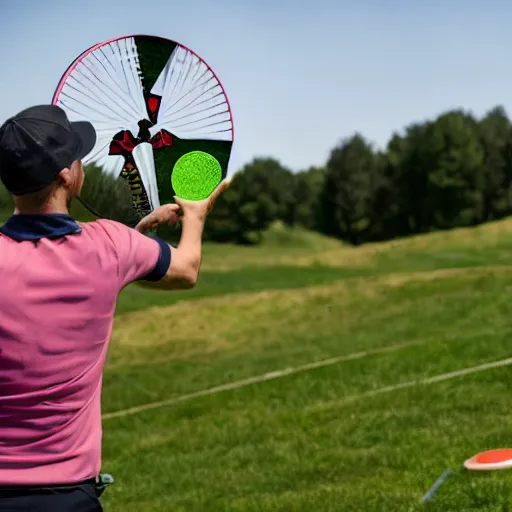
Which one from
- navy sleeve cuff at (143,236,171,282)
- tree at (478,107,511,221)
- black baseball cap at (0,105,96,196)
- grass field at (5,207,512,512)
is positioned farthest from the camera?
tree at (478,107,511,221)

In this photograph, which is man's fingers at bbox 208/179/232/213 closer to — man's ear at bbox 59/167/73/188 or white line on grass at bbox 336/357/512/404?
man's ear at bbox 59/167/73/188

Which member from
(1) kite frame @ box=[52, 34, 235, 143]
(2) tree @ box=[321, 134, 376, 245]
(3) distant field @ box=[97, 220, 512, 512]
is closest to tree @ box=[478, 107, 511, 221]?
(2) tree @ box=[321, 134, 376, 245]

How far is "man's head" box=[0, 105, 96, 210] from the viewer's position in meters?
2.86

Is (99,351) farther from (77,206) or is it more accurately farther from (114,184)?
(114,184)

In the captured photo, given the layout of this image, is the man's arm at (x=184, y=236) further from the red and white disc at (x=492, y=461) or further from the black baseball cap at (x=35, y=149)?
the red and white disc at (x=492, y=461)

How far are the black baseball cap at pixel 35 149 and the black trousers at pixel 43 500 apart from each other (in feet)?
3.23

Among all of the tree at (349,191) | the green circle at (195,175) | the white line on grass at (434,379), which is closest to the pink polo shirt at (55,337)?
the green circle at (195,175)

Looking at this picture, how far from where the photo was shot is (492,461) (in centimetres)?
557

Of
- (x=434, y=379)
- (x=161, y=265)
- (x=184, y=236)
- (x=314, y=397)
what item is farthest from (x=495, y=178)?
(x=161, y=265)

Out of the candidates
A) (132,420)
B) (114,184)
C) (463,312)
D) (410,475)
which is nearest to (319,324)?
(463,312)

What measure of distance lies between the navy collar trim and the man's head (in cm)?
5

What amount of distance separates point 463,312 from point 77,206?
1934 centimetres

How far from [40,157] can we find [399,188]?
93.9 metres

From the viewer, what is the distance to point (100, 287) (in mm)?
2998
